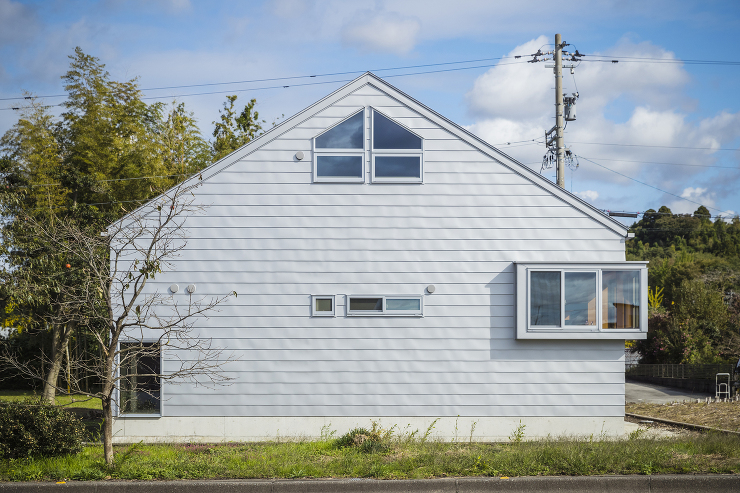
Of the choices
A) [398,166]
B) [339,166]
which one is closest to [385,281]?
[398,166]

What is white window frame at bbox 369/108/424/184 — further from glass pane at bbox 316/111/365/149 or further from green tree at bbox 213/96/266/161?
green tree at bbox 213/96/266/161

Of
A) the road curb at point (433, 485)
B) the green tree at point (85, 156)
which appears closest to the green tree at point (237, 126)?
the green tree at point (85, 156)

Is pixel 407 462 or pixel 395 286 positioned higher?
pixel 395 286

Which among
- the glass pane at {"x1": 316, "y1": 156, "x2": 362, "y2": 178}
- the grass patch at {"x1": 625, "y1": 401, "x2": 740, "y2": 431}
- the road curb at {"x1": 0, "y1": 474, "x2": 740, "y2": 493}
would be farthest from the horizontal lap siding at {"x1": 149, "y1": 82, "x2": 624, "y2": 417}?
the road curb at {"x1": 0, "y1": 474, "x2": 740, "y2": 493}

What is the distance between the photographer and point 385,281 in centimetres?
1050

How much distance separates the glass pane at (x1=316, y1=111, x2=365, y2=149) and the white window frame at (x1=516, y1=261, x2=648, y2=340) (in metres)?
3.88

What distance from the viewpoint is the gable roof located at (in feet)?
34.4

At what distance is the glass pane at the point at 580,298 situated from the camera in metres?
10.3

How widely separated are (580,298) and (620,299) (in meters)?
0.75

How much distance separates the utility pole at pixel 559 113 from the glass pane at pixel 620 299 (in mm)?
8865

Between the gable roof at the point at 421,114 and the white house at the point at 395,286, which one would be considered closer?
the white house at the point at 395,286

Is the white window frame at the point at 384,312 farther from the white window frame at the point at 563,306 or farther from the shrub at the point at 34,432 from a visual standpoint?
the shrub at the point at 34,432

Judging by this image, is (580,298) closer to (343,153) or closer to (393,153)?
(393,153)

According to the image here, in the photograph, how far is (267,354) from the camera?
33.9 feet
